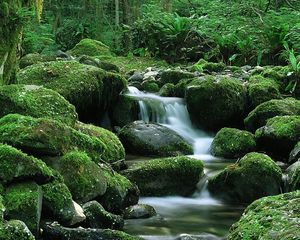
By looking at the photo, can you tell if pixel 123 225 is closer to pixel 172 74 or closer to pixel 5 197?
pixel 5 197

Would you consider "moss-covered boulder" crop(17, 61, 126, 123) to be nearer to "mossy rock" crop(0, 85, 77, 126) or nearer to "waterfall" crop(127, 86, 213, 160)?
"waterfall" crop(127, 86, 213, 160)

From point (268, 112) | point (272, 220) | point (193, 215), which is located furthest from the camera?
point (268, 112)

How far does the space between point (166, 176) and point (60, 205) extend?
2284 millimetres

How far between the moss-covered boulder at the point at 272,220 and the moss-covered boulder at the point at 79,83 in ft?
16.9

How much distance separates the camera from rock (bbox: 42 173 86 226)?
4.34 meters

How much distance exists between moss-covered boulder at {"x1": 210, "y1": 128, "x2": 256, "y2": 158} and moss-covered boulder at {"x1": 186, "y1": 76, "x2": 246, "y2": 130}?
144cm

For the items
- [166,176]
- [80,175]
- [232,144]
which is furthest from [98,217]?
[232,144]

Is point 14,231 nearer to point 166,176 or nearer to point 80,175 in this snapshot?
point 80,175

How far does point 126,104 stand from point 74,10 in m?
15.2

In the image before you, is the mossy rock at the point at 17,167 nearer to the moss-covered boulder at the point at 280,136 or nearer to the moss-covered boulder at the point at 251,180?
the moss-covered boulder at the point at 251,180

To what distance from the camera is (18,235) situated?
3506mm

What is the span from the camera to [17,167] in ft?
13.9

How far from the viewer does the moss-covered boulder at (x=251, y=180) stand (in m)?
6.21

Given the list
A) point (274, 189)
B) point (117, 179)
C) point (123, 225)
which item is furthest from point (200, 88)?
point (123, 225)
